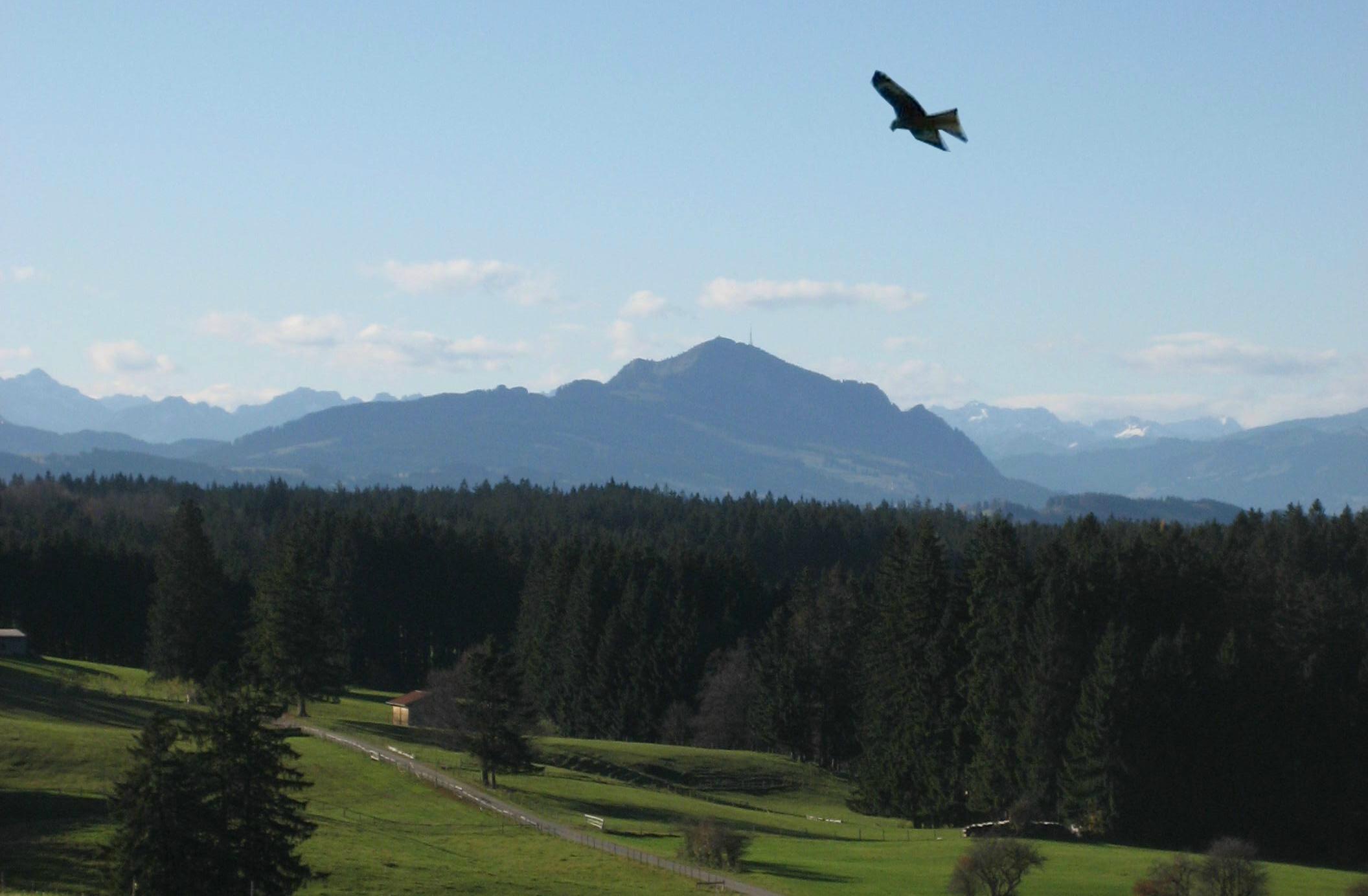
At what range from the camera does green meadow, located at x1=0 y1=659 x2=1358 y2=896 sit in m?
50.7

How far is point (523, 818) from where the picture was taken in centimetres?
6681

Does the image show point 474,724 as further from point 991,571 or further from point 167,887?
point 167,887

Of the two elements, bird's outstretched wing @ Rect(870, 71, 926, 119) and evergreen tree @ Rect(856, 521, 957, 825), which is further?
evergreen tree @ Rect(856, 521, 957, 825)

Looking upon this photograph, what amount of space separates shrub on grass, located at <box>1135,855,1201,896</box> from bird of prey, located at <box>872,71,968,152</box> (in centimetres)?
4514

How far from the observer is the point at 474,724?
78.1 metres

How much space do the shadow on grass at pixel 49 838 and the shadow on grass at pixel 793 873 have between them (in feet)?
80.4

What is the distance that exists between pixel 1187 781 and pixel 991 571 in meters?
16.6

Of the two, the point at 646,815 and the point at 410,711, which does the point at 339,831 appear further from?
the point at 410,711

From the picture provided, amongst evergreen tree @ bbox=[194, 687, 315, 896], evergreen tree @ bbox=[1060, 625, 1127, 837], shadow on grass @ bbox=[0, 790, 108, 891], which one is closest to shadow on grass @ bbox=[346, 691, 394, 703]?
evergreen tree @ bbox=[1060, 625, 1127, 837]

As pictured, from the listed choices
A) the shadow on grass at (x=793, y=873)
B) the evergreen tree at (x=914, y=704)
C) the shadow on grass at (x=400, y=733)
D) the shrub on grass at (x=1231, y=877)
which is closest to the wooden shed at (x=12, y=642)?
the shadow on grass at (x=400, y=733)

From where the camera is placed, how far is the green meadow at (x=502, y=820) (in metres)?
50.7

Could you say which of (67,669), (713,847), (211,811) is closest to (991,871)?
(713,847)

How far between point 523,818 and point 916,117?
5719 cm

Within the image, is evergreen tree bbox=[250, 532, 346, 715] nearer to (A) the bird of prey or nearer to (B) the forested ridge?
(B) the forested ridge
